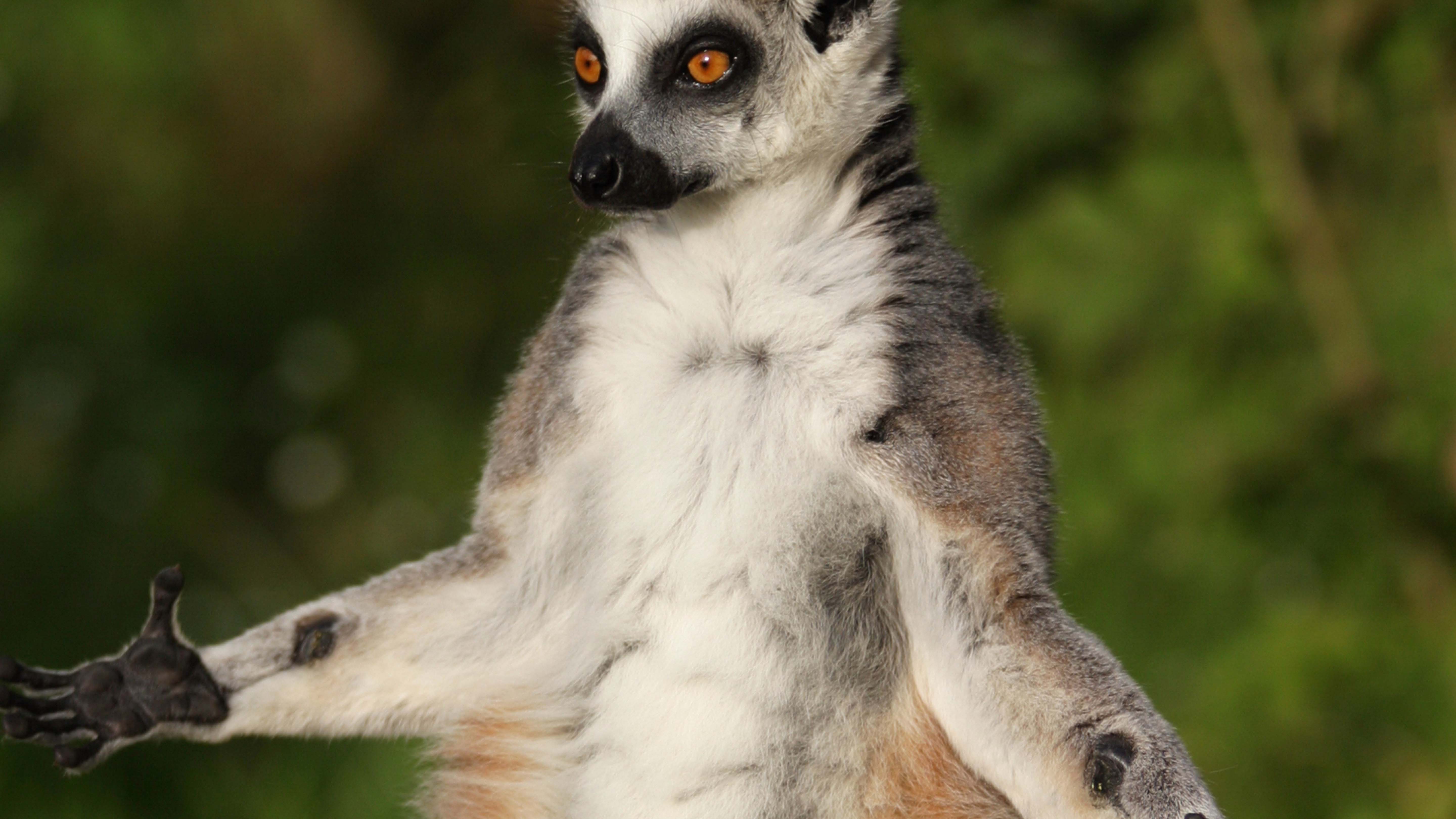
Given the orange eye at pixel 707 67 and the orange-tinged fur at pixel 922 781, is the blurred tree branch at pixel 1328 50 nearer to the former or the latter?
the orange eye at pixel 707 67

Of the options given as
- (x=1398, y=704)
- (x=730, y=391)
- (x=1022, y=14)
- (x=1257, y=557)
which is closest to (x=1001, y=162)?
(x=1022, y=14)

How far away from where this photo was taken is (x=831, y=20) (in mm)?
2707

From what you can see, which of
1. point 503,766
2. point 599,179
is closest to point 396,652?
point 503,766

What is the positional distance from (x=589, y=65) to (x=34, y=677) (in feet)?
4.85

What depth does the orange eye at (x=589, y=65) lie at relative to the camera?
2695mm

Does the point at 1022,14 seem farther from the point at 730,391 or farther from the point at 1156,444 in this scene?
the point at 730,391

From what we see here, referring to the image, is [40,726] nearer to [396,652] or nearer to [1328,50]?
[396,652]

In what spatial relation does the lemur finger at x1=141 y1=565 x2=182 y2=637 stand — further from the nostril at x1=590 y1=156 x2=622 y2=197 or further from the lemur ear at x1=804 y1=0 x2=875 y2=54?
the lemur ear at x1=804 y1=0 x2=875 y2=54

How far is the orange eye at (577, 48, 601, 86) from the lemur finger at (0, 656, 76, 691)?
143 cm

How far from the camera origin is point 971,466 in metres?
2.32

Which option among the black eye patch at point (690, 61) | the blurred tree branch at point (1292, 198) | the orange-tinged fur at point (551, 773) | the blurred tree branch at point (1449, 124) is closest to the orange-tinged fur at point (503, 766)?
the orange-tinged fur at point (551, 773)

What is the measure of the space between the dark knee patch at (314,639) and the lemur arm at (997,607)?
3.55ft

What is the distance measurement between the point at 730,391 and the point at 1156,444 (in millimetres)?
2856

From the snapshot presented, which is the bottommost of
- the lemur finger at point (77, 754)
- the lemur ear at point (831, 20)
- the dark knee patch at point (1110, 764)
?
the lemur finger at point (77, 754)
